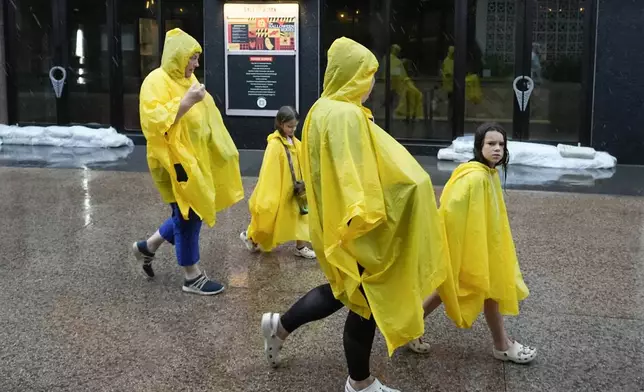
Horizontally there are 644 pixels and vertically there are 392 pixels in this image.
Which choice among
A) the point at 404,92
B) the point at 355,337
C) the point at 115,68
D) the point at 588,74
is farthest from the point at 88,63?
the point at 355,337

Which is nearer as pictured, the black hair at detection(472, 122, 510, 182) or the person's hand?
the black hair at detection(472, 122, 510, 182)

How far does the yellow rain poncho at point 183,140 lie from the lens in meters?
5.00

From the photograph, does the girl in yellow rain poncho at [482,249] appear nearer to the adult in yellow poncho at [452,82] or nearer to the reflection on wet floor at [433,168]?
the reflection on wet floor at [433,168]

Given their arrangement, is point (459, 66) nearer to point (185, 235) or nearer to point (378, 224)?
point (185, 235)

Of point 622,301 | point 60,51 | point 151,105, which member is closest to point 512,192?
point 622,301

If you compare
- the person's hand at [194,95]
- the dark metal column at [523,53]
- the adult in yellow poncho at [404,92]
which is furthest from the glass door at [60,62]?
the person's hand at [194,95]

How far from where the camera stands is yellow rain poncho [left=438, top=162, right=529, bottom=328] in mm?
4016

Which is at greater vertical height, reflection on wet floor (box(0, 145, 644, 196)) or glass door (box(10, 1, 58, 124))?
glass door (box(10, 1, 58, 124))

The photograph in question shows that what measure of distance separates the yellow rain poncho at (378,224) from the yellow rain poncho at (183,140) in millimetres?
1645

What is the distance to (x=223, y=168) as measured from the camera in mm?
5387

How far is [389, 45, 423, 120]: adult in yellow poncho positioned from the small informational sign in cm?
167

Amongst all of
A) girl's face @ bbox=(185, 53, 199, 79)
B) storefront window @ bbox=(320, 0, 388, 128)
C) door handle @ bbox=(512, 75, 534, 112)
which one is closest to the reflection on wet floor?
door handle @ bbox=(512, 75, 534, 112)

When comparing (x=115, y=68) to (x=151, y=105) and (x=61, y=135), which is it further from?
(x=151, y=105)

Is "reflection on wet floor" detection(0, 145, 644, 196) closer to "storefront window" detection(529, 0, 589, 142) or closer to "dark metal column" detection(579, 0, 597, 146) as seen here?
"dark metal column" detection(579, 0, 597, 146)
